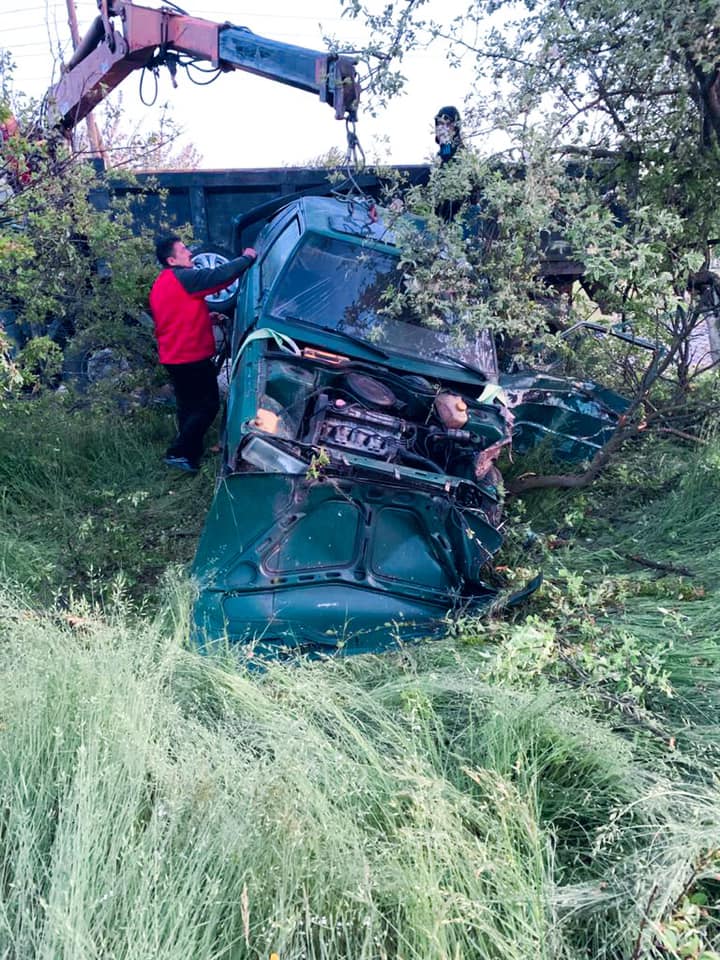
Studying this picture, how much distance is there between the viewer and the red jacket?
219 inches

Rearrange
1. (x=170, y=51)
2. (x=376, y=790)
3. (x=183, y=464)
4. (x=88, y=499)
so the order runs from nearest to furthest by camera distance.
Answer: (x=376, y=790) → (x=88, y=499) → (x=183, y=464) → (x=170, y=51)

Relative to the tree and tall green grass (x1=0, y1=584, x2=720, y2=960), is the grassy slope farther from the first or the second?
the tree

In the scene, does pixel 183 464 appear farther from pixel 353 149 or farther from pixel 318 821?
pixel 318 821

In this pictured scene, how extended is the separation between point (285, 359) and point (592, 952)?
11.3 feet

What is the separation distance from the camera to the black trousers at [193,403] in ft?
19.4

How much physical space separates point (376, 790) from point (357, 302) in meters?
3.36

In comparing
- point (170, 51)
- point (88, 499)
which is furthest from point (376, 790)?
point (170, 51)

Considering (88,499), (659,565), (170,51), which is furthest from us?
(170,51)

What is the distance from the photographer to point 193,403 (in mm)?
6012

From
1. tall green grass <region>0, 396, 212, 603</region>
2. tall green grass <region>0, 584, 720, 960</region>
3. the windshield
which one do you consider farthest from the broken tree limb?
tall green grass <region>0, 396, 212, 603</region>

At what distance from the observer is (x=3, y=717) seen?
8.36 ft

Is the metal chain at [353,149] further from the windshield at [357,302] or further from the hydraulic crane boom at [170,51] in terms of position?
the hydraulic crane boom at [170,51]

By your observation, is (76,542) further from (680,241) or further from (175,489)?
(680,241)

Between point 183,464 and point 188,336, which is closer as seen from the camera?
point 188,336
